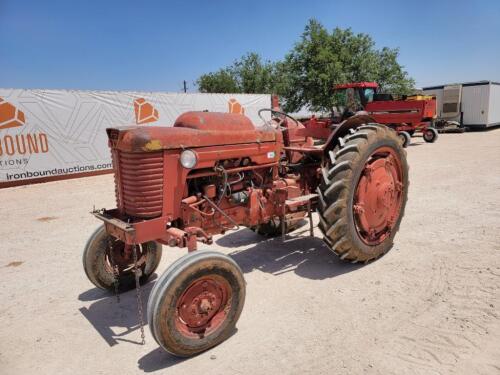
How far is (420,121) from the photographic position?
15336mm

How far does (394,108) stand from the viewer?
51.5ft

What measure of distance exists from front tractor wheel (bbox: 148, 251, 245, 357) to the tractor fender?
2108mm

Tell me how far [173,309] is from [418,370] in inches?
64.6

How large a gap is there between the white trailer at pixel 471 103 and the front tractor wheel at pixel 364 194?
20.2 m

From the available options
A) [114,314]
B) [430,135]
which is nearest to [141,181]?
[114,314]

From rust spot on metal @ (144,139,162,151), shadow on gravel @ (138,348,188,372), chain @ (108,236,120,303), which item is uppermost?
rust spot on metal @ (144,139,162,151)

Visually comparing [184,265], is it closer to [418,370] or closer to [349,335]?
[349,335]

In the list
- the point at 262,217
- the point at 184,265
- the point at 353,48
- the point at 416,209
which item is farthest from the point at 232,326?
the point at 353,48

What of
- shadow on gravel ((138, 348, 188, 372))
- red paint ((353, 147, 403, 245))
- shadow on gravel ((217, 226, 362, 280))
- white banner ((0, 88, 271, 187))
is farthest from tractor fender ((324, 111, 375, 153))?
white banner ((0, 88, 271, 187))

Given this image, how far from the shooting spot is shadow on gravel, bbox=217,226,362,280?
4.14 m

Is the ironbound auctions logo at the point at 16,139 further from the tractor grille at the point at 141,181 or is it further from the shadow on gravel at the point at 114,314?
the tractor grille at the point at 141,181

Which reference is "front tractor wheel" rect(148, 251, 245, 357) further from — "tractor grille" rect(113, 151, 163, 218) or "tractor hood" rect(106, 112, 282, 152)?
"tractor hood" rect(106, 112, 282, 152)

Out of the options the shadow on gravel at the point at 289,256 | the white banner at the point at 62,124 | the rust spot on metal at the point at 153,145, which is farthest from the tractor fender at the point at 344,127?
the white banner at the point at 62,124

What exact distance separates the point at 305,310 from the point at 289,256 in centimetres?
129
